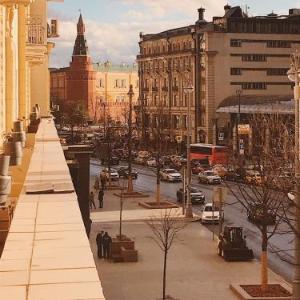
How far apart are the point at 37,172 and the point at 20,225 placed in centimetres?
424

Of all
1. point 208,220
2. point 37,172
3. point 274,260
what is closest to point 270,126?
point 208,220

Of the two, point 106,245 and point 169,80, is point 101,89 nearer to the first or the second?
point 169,80

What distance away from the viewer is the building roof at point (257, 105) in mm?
67450

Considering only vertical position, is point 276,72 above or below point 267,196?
above

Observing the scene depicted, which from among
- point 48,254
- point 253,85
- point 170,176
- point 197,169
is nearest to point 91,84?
point 253,85

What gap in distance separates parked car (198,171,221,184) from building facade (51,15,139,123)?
80.3 m

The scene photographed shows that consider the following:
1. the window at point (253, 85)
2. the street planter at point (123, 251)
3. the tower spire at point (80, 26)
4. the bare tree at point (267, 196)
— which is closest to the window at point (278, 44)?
the window at point (253, 85)

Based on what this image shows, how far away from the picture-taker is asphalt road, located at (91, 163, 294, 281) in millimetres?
25562

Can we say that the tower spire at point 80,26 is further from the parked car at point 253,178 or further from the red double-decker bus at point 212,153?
the parked car at point 253,178

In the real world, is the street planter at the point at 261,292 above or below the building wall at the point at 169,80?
below

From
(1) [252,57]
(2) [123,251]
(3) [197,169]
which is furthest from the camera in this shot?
(1) [252,57]

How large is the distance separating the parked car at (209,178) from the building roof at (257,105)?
29.6 ft

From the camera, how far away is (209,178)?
5775cm

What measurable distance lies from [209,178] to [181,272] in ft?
111
